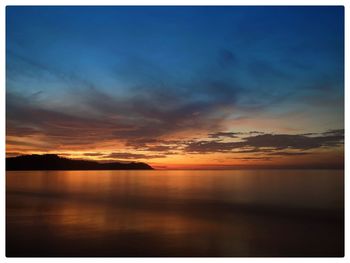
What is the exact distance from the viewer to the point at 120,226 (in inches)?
290

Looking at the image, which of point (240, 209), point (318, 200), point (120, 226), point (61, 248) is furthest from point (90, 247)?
point (318, 200)

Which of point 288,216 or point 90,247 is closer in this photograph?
point 90,247

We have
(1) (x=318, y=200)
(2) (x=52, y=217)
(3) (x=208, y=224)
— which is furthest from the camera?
(1) (x=318, y=200)

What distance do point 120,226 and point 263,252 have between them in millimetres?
3379

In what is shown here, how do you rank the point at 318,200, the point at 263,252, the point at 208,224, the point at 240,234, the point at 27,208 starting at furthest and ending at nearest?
the point at 318,200 → the point at 27,208 → the point at 208,224 → the point at 240,234 → the point at 263,252

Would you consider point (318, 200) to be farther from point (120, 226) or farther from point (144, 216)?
point (120, 226)

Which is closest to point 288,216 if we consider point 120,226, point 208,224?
point 208,224
